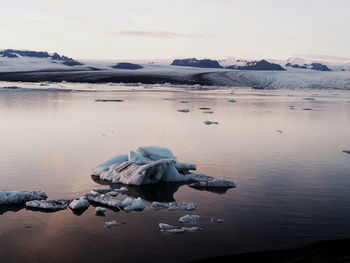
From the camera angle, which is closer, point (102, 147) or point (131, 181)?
point (131, 181)

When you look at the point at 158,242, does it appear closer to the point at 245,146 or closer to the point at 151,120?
the point at 245,146

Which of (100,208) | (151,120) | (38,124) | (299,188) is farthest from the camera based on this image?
(151,120)

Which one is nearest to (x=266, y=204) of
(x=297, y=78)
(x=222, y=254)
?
(x=222, y=254)

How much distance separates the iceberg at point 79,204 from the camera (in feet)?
29.5

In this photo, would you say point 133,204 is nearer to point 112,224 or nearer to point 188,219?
point 112,224

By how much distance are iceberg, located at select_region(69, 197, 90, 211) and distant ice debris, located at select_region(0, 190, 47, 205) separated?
0.81 m

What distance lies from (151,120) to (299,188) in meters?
12.9

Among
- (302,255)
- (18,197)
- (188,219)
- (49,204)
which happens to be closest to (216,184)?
(188,219)

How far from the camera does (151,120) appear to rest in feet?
75.0

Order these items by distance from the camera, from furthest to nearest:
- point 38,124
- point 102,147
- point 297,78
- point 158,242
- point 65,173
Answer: point 297,78 < point 38,124 < point 102,147 < point 65,173 < point 158,242

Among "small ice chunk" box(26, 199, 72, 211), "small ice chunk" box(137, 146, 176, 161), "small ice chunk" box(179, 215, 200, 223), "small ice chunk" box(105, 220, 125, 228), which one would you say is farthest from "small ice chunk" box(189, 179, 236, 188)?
"small ice chunk" box(26, 199, 72, 211)

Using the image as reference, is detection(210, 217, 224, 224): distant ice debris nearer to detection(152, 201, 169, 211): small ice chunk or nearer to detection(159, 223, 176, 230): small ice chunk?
detection(159, 223, 176, 230): small ice chunk

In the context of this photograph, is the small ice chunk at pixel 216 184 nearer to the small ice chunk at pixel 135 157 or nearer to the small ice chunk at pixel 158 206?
the small ice chunk at pixel 158 206

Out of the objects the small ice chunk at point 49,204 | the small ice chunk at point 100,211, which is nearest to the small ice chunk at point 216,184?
the small ice chunk at point 100,211
